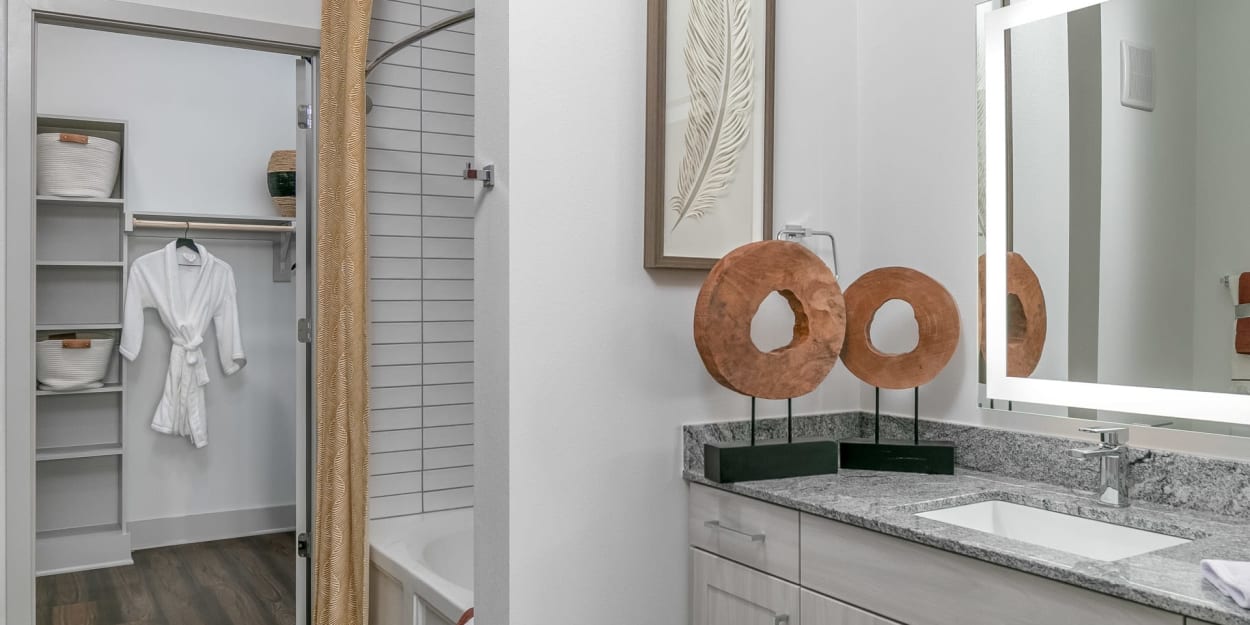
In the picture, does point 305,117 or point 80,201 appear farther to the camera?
point 80,201

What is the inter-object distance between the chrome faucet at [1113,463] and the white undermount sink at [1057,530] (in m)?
0.07

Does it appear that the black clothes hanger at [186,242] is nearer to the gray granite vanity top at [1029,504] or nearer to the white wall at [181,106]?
the white wall at [181,106]

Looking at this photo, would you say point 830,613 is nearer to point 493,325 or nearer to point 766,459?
point 766,459

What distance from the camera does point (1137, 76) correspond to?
1.58 m

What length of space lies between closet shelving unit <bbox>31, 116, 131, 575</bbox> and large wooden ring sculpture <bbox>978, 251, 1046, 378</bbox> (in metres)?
4.11

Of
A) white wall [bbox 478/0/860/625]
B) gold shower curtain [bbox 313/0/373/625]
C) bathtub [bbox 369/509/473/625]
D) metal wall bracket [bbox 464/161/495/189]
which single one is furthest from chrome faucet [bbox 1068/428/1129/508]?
gold shower curtain [bbox 313/0/373/625]

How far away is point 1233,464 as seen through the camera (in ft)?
4.62

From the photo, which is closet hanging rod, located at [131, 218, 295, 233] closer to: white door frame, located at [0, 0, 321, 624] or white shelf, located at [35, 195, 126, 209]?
white shelf, located at [35, 195, 126, 209]

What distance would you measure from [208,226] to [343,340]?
2.45 m

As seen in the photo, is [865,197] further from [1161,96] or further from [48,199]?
[48,199]

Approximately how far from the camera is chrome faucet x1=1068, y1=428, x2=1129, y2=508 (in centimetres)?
148

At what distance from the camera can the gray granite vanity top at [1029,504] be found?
1.05 m

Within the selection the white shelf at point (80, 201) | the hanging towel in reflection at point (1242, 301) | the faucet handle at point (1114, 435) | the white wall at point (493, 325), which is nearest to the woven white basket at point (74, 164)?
the white shelf at point (80, 201)

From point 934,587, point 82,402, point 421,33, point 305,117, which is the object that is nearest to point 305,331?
point 305,117
